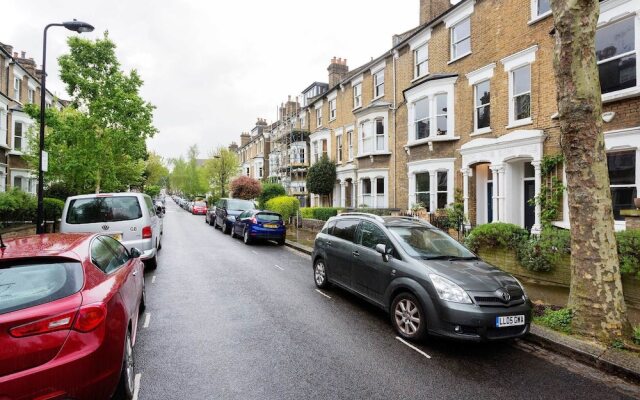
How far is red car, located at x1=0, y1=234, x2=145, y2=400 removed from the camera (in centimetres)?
258

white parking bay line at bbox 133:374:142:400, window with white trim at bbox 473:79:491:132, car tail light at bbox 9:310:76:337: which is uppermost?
window with white trim at bbox 473:79:491:132

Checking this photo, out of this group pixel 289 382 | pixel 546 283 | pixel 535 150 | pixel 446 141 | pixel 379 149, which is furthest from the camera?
pixel 379 149

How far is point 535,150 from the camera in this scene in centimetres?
1174

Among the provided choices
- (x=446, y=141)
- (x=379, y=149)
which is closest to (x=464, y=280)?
(x=446, y=141)

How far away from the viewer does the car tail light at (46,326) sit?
103 inches

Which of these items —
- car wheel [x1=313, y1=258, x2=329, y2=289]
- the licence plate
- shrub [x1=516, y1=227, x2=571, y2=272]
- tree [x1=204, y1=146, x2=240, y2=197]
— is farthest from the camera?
tree [x1=204, y1=146, x2=240, y2=197]

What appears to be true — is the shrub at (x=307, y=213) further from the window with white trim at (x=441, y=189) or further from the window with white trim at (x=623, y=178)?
the window with white trim at (x=623, y=178)

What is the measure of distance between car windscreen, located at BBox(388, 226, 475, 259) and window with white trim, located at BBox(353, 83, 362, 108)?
55.4 feet

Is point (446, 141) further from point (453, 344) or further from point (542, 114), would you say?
point (453, 344)

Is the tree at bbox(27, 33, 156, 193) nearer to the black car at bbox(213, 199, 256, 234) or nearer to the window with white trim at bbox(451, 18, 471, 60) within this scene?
the black car at bbox(213, 199, 256, 234)

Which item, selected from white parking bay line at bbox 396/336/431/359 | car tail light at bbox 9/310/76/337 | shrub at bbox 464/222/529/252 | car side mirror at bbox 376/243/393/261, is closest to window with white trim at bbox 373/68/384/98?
shrub at bbox 464/222/529/252

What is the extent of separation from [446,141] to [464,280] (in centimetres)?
1152

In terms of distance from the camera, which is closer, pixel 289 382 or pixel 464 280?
pixel 289 382

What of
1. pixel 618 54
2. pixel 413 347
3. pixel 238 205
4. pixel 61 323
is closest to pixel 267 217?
pixel 238 205
